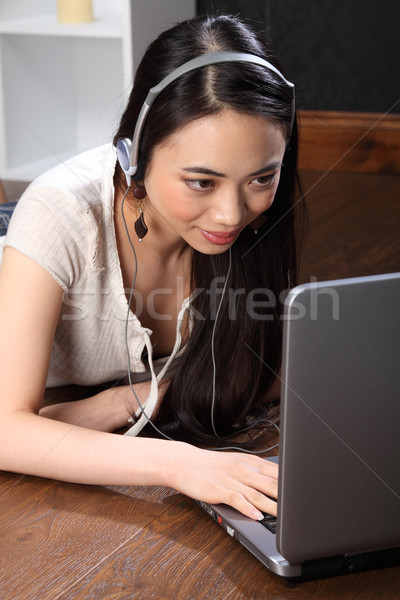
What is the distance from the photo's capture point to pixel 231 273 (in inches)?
52.1

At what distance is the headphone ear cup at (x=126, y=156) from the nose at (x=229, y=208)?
13 cm

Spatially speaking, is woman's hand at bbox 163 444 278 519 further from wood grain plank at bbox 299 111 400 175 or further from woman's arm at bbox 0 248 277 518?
wood grain plank at bbox 299 111 400 175

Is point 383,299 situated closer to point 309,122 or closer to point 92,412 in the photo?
point 92,412

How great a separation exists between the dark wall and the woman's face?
2002 millimetres

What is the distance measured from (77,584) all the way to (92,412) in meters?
0.40

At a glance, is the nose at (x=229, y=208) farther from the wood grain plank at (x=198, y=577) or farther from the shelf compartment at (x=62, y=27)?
the shelf compartment at (x=62, y=27)

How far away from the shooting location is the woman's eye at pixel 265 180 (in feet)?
3.52

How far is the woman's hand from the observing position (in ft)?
3.04

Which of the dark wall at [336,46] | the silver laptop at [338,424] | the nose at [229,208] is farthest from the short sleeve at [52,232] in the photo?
the dark wall at [336,46]

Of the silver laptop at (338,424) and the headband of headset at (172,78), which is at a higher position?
the headband of headset at (172,78)

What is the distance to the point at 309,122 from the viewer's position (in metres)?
3.12

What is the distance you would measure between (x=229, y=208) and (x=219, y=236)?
70 millimetres

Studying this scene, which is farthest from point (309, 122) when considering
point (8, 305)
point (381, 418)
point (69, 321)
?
point (381, 418)

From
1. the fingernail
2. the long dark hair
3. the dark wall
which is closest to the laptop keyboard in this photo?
the fingernail
